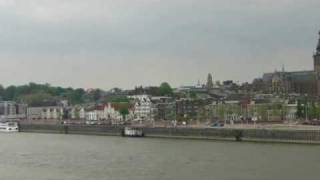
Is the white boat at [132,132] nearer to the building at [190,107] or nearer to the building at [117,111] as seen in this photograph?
the building at [190,107]

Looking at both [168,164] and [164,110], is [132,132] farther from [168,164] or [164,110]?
[164,110]

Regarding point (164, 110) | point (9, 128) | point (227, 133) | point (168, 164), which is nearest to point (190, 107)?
point (164, 110)

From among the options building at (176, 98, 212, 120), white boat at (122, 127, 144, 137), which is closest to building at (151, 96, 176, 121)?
building at (176, 98, 212, 120)

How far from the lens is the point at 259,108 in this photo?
136000 mm

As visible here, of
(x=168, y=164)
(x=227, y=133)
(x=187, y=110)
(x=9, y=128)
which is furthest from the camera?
(x=187, y=110)

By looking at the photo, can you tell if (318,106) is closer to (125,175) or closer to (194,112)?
(194,112)

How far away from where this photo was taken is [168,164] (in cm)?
5184

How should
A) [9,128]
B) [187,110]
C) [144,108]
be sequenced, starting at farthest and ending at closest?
1. [144,108]
2. [187,110]
3. [9,128]

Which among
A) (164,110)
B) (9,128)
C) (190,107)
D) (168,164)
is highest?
(190,107)

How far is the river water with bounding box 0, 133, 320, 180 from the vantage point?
44.2 metres

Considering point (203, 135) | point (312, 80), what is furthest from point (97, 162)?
point (312, 80)

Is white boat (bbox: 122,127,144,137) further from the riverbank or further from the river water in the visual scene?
the river water

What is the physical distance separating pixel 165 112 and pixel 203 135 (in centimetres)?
7319

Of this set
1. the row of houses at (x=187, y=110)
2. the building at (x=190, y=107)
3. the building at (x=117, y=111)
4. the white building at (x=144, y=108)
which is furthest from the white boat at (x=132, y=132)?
the white building at (x=144, y=108)
